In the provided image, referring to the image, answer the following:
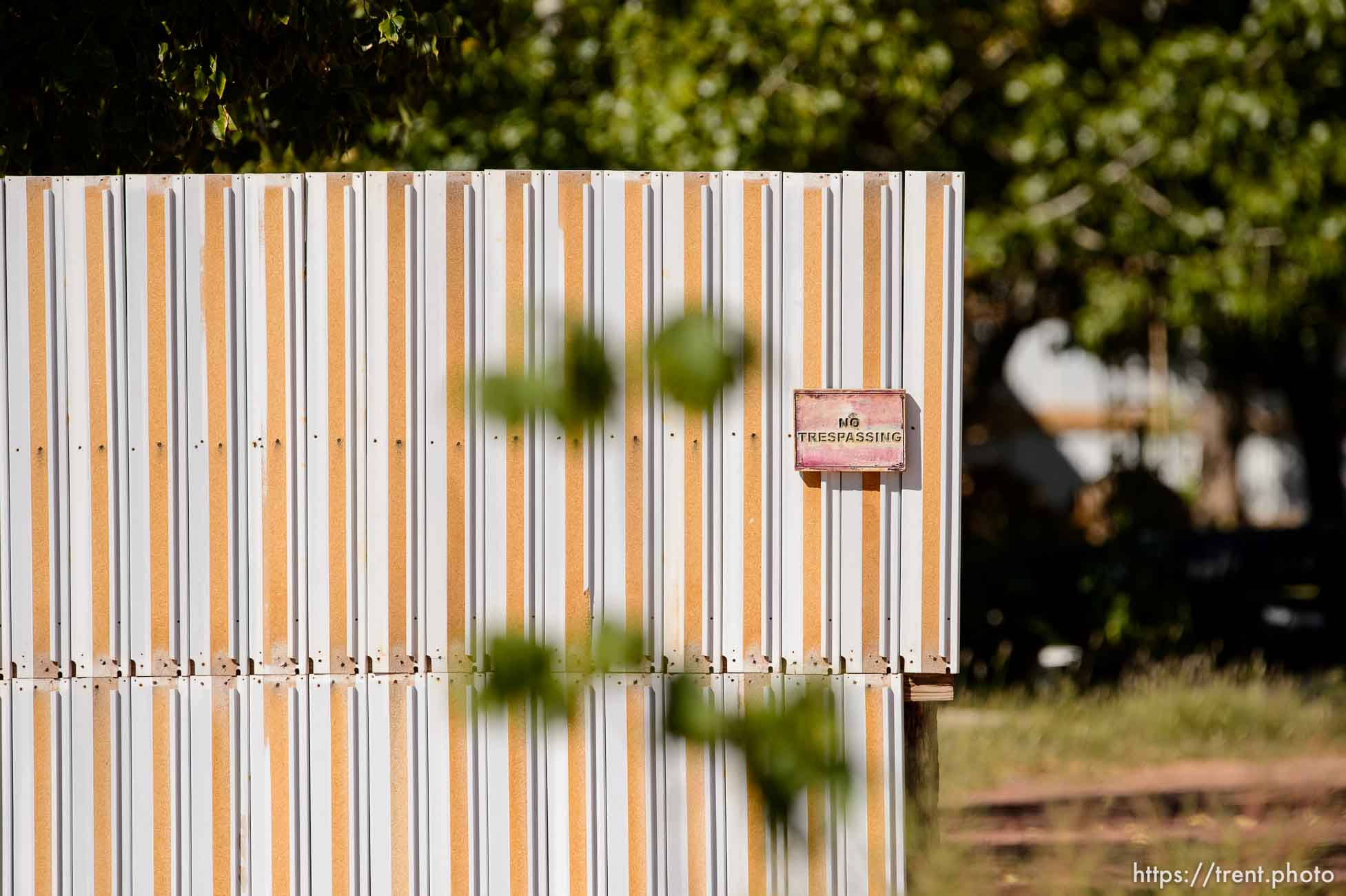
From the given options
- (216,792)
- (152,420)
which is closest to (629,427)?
(152,420)

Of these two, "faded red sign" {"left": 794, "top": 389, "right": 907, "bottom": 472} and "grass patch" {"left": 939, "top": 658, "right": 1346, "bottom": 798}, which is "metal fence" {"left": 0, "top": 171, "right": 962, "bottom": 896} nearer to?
"faded red sign" {"left": 794, "top": 389, "right": 907, "bottom": 472}

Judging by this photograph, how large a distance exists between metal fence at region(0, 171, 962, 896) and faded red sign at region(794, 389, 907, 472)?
0.07 meters

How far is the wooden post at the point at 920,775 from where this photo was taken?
4703 millimetres

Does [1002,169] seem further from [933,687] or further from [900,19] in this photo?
[933,687]

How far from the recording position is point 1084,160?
10539 mm

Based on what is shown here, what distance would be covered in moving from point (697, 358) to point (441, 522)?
95 centimetres

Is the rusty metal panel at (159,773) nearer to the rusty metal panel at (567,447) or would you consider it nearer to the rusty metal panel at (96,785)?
the rusty metal panel at (96,785)

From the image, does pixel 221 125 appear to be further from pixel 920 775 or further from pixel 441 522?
pixel 920 775

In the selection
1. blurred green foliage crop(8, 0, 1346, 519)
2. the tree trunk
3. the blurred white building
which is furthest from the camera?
the blurred white building

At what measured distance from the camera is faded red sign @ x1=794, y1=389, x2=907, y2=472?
172 inches

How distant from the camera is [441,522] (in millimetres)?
4488

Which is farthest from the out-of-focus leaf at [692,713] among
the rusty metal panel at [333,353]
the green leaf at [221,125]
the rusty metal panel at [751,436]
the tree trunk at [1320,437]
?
the tree trunk at [1320,437]

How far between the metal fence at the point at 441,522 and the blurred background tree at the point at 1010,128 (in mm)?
1815

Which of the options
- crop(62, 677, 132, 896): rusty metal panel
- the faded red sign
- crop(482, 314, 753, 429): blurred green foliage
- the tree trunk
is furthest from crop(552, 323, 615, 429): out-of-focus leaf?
the tree trunk
